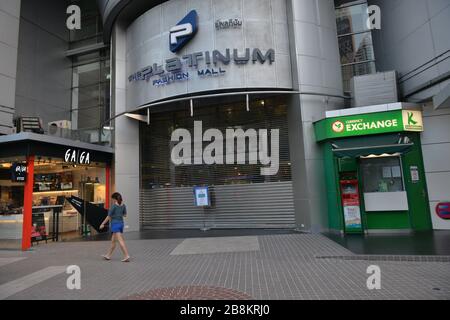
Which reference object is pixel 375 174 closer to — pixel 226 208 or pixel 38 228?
pixel 226 208

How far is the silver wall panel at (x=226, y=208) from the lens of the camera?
12.5m

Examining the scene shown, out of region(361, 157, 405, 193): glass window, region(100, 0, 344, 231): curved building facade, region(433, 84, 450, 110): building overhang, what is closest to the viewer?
region(433, 84, 450, 110): building overhang

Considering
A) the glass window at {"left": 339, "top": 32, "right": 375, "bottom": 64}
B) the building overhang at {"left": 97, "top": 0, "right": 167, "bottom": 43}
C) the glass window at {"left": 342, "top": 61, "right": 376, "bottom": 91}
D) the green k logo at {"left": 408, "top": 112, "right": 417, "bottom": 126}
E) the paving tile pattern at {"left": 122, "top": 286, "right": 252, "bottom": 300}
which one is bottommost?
the paving tile pattern at {"left": 122, "top": 286, "right": 252, "bottom": 300}

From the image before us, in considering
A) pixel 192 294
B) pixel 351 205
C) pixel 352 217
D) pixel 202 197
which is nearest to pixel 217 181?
pixel 202 197

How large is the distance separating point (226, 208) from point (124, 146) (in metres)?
5.55

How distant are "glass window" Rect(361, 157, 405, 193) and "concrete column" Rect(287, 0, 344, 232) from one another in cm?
154

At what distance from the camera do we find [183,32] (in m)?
12.5

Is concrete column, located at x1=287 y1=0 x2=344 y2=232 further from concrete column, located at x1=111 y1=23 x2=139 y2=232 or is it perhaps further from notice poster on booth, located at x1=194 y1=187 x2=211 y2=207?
concrete column, located at x1=111 y1=23 x2=139 y2=232

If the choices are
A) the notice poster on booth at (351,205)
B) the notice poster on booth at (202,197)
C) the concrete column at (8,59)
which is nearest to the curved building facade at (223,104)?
the notice poster on booth at (202,197)

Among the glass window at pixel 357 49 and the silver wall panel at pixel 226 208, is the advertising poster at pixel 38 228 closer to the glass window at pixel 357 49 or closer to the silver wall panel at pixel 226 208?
the silver wall panel at pixel 226 208

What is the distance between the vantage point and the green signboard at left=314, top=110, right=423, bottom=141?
1034cm

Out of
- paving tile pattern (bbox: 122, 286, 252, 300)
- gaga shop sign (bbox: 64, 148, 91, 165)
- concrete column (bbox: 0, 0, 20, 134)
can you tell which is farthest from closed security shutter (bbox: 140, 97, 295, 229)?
paving tile pattern (bbox: 122, 286, 252, 300)
